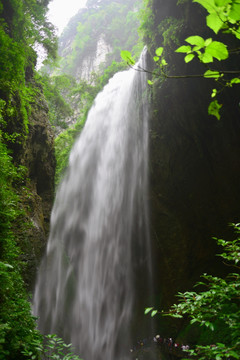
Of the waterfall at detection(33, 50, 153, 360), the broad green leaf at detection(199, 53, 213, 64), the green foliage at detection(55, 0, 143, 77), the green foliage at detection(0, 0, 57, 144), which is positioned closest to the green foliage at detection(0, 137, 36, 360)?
the broad green leaf at detection(199, 53, 213, 64)

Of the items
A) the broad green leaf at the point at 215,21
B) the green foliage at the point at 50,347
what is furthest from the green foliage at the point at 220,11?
the green foliage at the point at 50,347

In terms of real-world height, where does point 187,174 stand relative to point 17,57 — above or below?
below

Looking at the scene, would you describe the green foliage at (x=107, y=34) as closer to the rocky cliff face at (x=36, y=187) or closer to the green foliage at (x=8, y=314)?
the rocky cliff face at (x=36, y=187)

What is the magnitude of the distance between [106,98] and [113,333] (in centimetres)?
1115

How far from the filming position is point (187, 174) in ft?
26.9

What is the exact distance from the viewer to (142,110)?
9.26m

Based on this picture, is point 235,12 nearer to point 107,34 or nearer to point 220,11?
point 220,11

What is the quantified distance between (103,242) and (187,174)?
14.0 feet

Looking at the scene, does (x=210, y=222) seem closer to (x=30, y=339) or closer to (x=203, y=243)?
(x=203, y=243)

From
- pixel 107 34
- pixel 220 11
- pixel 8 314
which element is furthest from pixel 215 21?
pixel 107 34

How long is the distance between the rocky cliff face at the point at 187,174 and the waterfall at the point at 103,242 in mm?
670

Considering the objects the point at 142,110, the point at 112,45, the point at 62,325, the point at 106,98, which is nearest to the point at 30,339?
the point at 62,325

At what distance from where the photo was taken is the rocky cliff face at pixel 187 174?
756cm

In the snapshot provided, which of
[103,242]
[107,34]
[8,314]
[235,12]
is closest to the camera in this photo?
[235,12]
